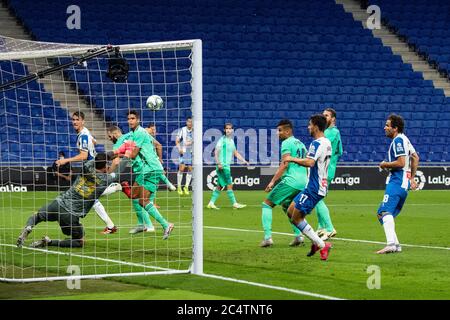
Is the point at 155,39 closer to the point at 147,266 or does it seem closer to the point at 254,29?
the point at 254,29

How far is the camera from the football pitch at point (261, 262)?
9.40 metres

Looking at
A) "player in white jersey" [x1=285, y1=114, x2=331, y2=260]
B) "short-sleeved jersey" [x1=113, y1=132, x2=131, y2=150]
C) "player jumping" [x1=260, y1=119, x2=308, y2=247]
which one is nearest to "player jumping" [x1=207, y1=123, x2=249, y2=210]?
"short-sleeved jersey" [x1=113, y1=132, x2=131, y2=150]

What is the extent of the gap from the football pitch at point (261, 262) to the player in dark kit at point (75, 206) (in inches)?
12.9

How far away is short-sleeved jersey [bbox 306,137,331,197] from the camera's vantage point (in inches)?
477

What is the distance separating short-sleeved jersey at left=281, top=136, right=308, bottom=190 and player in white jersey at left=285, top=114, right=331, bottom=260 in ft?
4.38

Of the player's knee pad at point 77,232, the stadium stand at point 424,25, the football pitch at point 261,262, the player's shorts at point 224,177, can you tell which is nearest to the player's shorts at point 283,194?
the football pitch at point 261,262

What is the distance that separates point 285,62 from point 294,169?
21.2 metres

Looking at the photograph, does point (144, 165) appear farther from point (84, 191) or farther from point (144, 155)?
point (84, 191)

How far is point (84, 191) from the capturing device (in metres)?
13.4

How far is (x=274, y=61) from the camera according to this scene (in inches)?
1357

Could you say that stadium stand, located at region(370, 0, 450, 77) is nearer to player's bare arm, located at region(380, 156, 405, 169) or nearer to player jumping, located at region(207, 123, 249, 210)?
player jumping, located at region(207, 123, 249, 210)

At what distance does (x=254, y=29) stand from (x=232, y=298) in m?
26.8
